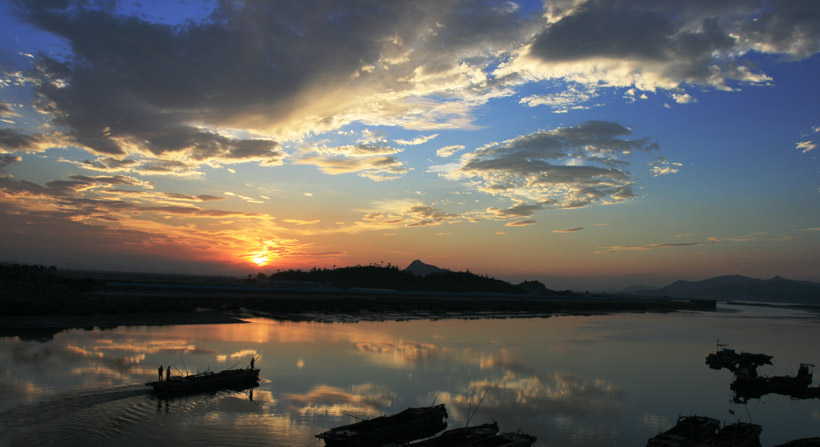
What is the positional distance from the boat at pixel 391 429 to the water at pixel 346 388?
1.02 m

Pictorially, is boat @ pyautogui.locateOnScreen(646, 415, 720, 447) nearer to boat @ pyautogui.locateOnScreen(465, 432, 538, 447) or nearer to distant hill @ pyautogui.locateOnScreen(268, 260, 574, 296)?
boat @ pyautogui.locateOnScreen(465, 432, 538, 447)

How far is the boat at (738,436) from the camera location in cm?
1685

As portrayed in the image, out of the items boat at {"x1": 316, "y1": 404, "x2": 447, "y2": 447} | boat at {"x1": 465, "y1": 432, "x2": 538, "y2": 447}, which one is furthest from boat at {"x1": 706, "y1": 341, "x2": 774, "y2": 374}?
boat at {"x1": 316, "y1": 404, "x2": 447, "y2": 447}

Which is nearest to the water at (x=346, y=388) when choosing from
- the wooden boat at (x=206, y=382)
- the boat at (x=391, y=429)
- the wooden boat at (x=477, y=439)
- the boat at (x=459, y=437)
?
the wooden boat at (x=206, y=382)

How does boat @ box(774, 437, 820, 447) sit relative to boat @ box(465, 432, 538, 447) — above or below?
below

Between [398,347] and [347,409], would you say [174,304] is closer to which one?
[398,347]

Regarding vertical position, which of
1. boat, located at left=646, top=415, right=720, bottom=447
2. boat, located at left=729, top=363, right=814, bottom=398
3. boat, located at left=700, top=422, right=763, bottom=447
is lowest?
boat, located at left=729, top=363, right=814, bottom=398

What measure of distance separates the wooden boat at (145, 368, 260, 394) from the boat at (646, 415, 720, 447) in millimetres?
17917

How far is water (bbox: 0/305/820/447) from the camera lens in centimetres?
1772

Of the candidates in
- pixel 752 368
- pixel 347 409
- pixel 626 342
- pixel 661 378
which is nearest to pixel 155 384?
pixel 347 409

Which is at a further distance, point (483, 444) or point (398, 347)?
point (398, 347)

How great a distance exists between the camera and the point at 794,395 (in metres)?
28.5

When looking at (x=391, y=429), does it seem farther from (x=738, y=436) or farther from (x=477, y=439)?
(x=738, y=436)

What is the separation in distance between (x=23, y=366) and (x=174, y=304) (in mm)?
35438
